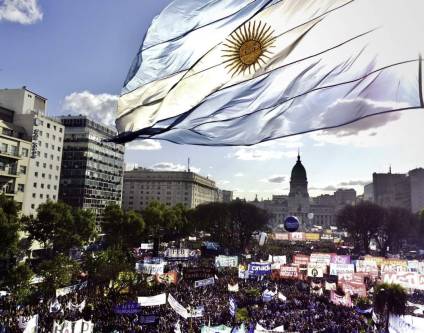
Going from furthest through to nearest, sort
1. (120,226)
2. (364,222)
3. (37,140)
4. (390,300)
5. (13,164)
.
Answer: (364,222) → (37,140) → (120,226) → (13,164) → (390,300)

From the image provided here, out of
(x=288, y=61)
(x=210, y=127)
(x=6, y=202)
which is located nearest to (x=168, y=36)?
(x=210, y=127)

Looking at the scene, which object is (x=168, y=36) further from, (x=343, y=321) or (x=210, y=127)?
(x=343, y=321)

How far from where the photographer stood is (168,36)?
1068 centimetres

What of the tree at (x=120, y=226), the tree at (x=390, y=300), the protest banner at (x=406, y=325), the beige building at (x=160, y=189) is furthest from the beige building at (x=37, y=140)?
the beige building at (x=160, y=189)

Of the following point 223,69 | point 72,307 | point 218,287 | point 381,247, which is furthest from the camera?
point 381,247

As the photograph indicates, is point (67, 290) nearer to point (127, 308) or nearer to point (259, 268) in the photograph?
point (127, 308)

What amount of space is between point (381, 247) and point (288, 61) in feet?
295

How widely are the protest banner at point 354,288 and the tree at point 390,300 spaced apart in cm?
420

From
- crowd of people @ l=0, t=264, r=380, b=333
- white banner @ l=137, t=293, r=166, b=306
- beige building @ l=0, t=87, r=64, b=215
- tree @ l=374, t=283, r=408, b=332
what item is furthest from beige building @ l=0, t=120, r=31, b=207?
tree @ l=374, t=283, r=408, b=332

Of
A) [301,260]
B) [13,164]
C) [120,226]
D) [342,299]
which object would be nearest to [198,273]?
[342,299]

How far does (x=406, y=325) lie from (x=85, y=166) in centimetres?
8127

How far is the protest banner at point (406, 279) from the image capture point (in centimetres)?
2613

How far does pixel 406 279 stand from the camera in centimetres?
2716

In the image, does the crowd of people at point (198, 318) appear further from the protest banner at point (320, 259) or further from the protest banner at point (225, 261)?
the protest banner at point (225, 261)
